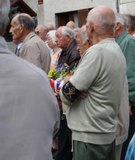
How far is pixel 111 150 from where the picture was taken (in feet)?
11.9

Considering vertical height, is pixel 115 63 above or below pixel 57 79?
above

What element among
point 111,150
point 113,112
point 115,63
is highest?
point 115,63

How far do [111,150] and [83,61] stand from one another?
0.76 meters

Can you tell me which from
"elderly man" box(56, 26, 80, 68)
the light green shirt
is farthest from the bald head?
"elderly man" box(56, 26, 80, 68)

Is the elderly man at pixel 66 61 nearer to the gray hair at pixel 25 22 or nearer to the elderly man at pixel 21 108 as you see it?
the gray hair at pixel 25 22

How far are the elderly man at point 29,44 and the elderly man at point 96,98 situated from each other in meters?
1.78

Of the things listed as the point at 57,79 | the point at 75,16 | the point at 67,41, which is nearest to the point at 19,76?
the point at 57,79

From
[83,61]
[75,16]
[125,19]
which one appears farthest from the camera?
[75,16]

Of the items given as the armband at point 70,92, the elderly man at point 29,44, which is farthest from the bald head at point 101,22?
the elderly man at point 29,44

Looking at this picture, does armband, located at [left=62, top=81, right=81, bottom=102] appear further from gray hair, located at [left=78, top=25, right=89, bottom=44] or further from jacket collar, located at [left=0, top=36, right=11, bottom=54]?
jacket collar, located at [left=0, top=36, right=11, bottom=54]

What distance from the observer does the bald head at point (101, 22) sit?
360 centimetres

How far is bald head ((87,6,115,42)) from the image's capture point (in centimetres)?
360

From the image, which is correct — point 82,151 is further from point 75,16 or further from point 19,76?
point 75,16

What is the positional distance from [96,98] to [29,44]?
6.67 ft
